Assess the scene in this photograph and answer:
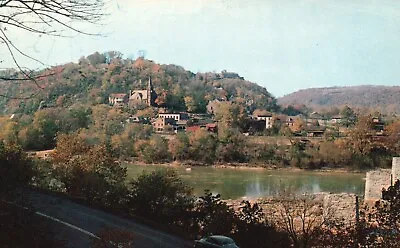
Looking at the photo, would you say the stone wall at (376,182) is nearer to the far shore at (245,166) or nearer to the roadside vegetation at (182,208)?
the roadside vegetation at (182,208)

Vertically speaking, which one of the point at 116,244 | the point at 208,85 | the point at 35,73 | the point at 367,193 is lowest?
the point at 367,193

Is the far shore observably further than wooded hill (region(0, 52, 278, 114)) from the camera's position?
No

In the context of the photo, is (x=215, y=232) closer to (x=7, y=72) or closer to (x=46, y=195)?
(x=46, y=195)

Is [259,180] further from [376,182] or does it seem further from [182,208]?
[182,208]

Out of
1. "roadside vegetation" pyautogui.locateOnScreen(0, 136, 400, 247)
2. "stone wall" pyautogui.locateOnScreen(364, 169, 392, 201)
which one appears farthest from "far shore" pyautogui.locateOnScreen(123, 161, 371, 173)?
"roadside vegetation" pyautogui.locateOnScreen(0, 136, 400, 247)

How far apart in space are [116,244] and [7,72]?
7.63 feet

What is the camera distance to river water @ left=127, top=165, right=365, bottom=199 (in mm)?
22984

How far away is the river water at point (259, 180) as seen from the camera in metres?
23.0

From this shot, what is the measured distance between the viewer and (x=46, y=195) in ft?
30.1

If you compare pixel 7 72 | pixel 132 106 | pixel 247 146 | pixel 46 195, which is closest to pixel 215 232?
pixel 46 195

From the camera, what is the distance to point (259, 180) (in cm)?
2756

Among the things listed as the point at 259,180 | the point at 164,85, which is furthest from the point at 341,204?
the point at 164,85

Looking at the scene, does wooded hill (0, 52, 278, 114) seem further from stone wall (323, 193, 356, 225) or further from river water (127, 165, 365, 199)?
stone wall (323, 193, 356, 225)

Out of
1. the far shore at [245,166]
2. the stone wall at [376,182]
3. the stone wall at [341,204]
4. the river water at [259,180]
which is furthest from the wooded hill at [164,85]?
the stone wall at [341,204]
